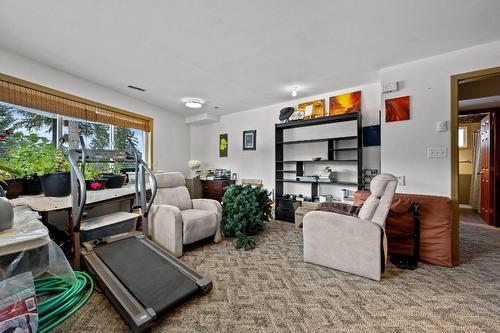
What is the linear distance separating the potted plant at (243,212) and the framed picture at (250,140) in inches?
74.4

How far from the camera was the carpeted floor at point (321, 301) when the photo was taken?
138 cm

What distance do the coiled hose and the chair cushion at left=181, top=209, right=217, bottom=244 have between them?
92 cm

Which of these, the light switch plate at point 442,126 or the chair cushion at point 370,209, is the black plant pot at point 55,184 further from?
the light switch plate at point 442,126

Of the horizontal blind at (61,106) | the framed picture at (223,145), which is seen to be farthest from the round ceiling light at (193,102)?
the framed picture at (223,145)

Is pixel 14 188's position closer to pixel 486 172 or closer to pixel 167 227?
pixel 167 227

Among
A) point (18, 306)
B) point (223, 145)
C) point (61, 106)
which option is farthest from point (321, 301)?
point (223, 145)

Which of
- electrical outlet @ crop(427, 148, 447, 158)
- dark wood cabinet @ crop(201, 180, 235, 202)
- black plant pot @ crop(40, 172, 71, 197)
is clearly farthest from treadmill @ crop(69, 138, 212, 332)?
electrical outlet @ crop(427, 148, 447, 158)

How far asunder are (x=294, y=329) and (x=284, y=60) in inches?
106

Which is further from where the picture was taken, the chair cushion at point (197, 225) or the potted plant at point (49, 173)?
the chair cushion at point (197, 225)

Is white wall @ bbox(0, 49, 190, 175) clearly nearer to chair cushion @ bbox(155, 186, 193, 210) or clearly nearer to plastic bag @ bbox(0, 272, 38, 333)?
chair cushion @ bbox(155, 186, 193, 210)

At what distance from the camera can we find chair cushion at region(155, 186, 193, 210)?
2824 millimetres

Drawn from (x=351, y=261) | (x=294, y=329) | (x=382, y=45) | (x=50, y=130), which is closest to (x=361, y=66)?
(x=382, y=45)

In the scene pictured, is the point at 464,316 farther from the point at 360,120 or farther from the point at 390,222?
the point at 360,120

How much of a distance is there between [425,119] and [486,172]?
289 cm
